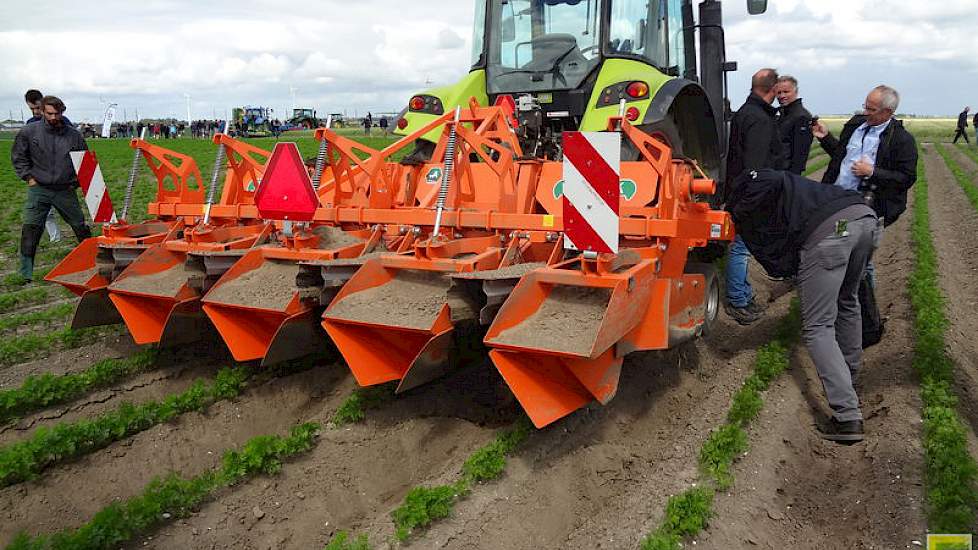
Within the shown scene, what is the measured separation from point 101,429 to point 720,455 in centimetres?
326

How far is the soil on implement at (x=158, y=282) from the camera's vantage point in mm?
4539

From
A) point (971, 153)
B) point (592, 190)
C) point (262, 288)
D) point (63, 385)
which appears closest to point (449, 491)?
point (592, 190)

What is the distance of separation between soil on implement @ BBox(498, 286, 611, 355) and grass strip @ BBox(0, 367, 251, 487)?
213 centimetres

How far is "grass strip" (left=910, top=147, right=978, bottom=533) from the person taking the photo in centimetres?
314

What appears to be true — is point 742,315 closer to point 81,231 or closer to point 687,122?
point 687,122

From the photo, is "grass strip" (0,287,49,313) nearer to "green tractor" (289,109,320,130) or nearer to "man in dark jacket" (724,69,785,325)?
"man in dark jacket" (724,69,785,325)

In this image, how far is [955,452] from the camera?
3.59 meters

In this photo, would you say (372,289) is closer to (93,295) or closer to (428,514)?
(428,514)

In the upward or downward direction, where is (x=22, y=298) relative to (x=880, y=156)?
downward

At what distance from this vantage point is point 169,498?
3.26 m

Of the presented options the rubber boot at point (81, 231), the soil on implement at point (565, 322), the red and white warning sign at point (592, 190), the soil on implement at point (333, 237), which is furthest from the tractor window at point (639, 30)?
the rubber boot at point (81, 231)

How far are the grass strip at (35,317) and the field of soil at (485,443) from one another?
0.94m

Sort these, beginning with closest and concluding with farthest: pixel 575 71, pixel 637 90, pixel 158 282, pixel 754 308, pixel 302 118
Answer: pixel 158 282 → pixel 637 90 → pixel 575 71 → pixel 754 308 → pixel 302 118

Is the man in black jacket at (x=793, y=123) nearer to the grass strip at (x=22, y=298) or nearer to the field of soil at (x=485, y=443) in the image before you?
the field of soil at (x=485, y=443)
